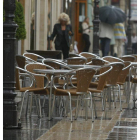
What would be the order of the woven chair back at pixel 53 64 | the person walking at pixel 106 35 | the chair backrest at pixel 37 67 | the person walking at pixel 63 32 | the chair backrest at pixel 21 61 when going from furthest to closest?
1. the person walking at pixel 106 35
2. the person walking at pixel 63 32
3. the chair backrest at pixel 21 61
4. the woven chair back at pixel 53 64
5. the chair backrest at pixel 37 67

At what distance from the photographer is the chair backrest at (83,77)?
33.9 feet

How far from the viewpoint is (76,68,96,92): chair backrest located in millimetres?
10320

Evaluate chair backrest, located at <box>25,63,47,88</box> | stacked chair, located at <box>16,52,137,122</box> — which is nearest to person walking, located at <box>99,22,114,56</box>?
stacked chair, located at <box>16,52,137,122</box>

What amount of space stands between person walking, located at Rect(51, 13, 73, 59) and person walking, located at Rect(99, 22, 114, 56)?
419cm

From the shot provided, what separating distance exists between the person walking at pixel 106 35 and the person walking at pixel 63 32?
4191 millimetres

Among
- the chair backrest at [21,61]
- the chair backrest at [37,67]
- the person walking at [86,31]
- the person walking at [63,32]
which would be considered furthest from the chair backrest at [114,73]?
the person walking at [86,31]

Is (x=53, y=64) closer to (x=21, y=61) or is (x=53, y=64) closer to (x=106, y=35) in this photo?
(x=21, y=61)

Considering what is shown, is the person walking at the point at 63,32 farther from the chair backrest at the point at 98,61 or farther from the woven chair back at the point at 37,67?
the woven chair back at the point at 37,67

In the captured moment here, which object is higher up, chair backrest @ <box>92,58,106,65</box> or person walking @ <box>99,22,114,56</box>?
person walking @ <box>99,22,114,56</box>

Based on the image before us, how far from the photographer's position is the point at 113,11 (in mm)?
25438

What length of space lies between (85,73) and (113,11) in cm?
1537

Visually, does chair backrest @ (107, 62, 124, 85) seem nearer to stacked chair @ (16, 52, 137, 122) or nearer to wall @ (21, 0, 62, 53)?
stacked chair @ (16, 52, 137, 122)

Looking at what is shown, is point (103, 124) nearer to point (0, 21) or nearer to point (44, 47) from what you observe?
point (0, 21)

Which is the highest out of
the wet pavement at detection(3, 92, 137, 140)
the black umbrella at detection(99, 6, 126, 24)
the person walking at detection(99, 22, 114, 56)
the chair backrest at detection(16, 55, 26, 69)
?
the black umbrella at detection(99, 6, 126, 24)
